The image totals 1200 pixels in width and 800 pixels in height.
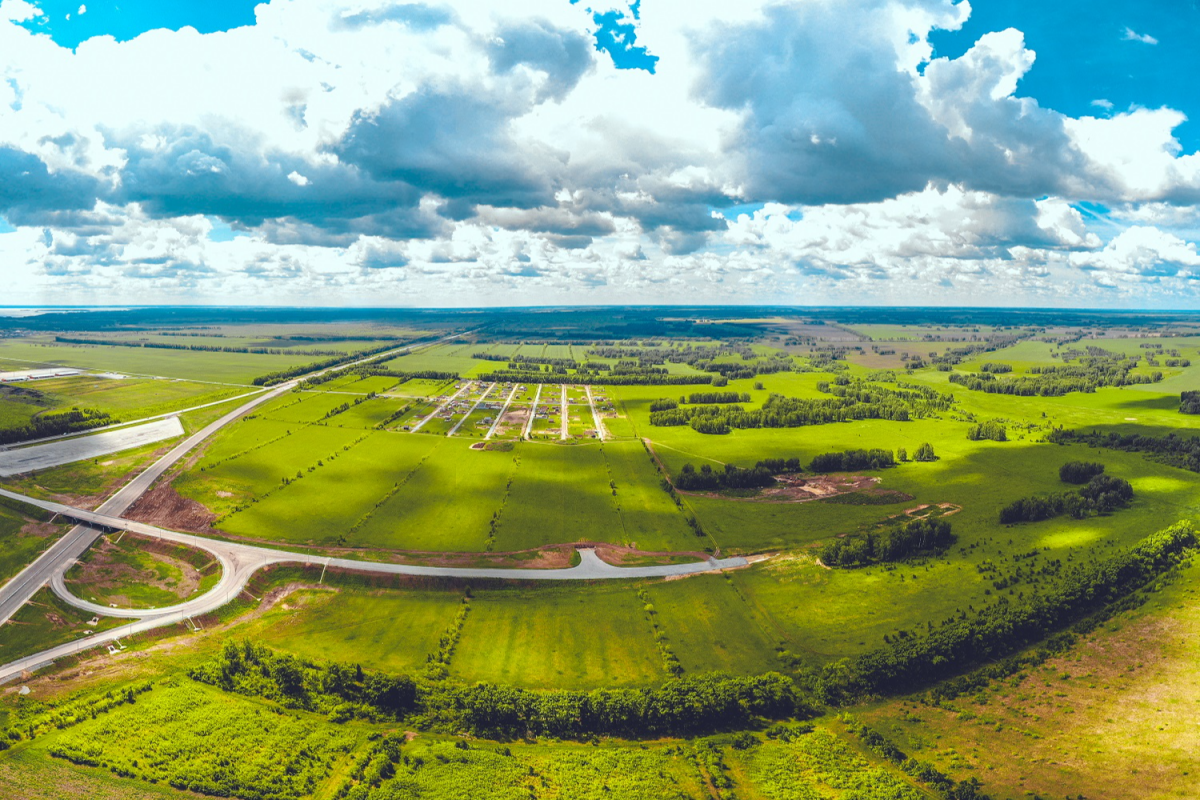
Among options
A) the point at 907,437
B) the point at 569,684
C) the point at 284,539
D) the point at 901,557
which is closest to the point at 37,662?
the point at 284,539

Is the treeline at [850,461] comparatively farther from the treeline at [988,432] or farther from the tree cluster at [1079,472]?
the treeline at [988,432]

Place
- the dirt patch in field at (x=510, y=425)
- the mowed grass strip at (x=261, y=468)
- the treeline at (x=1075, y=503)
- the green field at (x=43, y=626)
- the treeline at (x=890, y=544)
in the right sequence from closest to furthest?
the green field at (x=43, y=626)
the treeline at (x=890, y=544)
the treeline at (x=1075, y=503)
the mowed grass strip at (x=261, y=468)
the dirt patch in field at (x=510, y=425)

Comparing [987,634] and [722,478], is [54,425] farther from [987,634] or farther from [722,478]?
[987,634]

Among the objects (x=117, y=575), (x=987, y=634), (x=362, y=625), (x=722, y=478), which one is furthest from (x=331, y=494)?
(x=987, y=634)

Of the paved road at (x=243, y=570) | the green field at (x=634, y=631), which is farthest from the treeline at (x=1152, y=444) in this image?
the paved road at (x=243, y=570)

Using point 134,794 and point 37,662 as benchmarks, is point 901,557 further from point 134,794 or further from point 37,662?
point 37,662

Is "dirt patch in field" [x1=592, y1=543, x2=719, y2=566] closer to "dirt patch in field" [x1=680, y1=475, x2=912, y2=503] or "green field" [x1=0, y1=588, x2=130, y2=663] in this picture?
"dirt patch in field" [x1=680, y1=475, x2=912, y2=503]

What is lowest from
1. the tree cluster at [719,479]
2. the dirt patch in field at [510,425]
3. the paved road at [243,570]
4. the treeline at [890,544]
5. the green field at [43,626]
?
the green field at [43,626]
